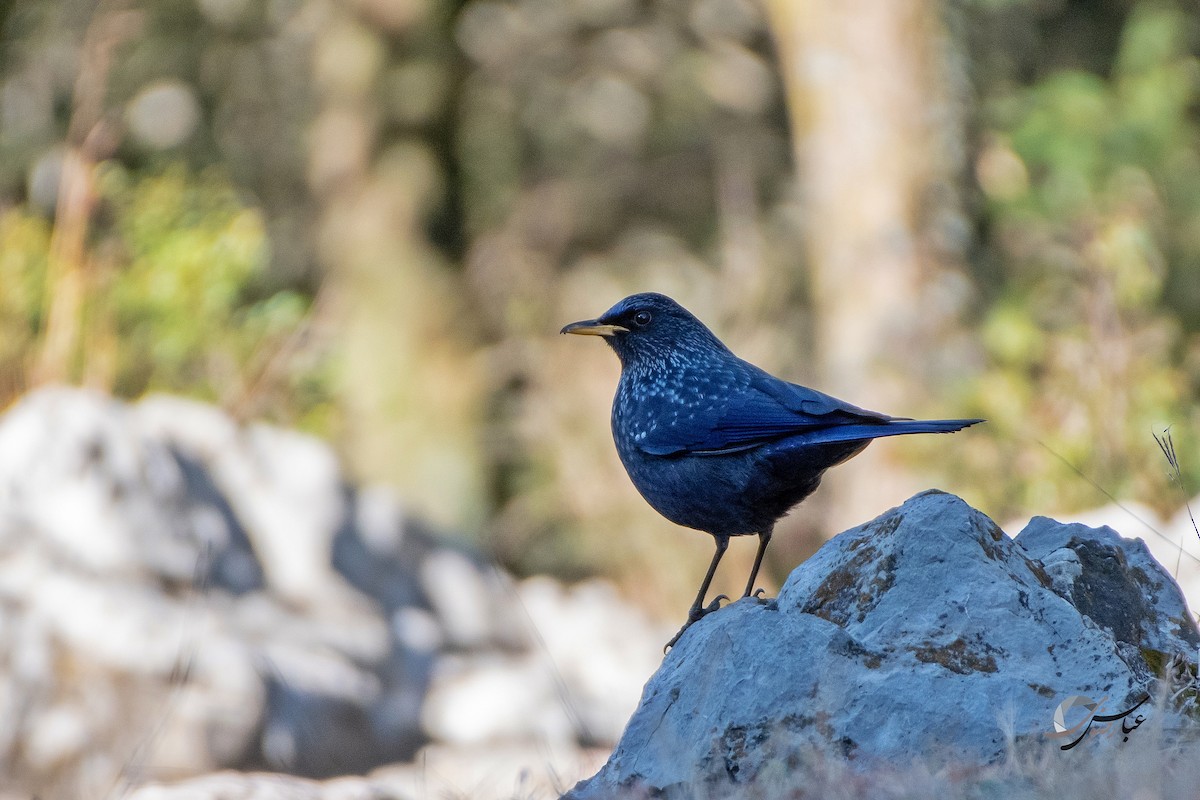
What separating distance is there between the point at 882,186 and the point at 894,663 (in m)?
7.81

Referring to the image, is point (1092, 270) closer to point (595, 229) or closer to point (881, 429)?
point (881, 429)

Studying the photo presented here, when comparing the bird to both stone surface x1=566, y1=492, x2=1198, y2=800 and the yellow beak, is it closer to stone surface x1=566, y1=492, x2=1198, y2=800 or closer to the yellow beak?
the yellow beak

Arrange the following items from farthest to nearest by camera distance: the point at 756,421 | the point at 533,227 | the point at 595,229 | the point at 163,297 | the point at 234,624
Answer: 1. the point at 595,229
2. the point at 533,227
3. the point at 163,297
4. the point at 234,624
5. the point at 756,421

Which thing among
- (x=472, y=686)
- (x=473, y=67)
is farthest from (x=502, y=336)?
(x=472, y=686)

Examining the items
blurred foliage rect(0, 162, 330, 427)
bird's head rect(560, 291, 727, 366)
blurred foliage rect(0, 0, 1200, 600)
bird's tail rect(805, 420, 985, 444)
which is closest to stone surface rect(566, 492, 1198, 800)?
bird's tail rect(805, 420, 985, 444)

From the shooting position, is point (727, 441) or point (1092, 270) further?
point (1092, 270)

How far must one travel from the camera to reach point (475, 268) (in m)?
13.8

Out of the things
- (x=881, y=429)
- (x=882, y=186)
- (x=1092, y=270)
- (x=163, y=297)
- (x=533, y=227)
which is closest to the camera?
(x=881, y=429)

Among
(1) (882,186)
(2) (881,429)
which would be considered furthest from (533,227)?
(2) (881,429)

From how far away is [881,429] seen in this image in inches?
152

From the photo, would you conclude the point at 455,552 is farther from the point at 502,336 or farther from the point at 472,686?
the point at 502,336

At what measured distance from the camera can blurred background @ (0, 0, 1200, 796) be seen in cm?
1011

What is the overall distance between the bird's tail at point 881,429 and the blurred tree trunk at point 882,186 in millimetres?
6369

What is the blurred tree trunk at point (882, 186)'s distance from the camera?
408 inches
